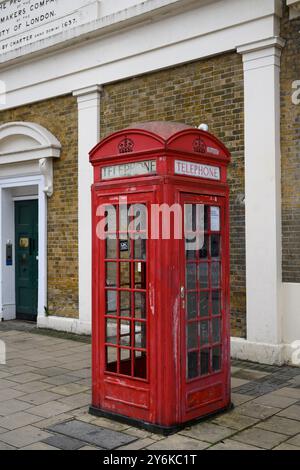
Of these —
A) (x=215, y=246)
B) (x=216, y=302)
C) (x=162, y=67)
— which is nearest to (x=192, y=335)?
(x=216, y=302)

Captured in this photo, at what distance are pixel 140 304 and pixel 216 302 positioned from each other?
0.75m

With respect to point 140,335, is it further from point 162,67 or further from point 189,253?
point 162,67

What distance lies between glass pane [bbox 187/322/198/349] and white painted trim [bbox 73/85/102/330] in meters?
4.37

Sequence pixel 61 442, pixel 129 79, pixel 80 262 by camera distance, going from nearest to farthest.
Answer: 1. pixel 61 442
2. pixel 129 79
3. pixel 80 262

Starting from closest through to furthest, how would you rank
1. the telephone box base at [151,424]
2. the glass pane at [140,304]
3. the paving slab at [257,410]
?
the telephone box base at [151,424]
the glass pane at [140,304]
the paving slab at [257,410]

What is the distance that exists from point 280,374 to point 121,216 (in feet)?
10.0

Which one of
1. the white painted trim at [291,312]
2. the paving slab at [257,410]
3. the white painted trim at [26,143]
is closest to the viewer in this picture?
the paving slab at [257,410]

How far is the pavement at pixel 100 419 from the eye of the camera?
435 cm

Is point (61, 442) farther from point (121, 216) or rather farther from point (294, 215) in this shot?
point (294, 215)

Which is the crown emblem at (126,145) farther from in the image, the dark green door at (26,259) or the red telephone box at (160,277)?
the dark green door at (26,259)

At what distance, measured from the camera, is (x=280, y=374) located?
6469 millimetres

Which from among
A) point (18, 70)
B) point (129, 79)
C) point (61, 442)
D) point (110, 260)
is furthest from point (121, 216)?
point (18, 70)

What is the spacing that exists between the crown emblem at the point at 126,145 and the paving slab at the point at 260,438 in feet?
8.44

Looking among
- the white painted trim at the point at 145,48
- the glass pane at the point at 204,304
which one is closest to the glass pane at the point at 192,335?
the glass pane at the point at 204,304
